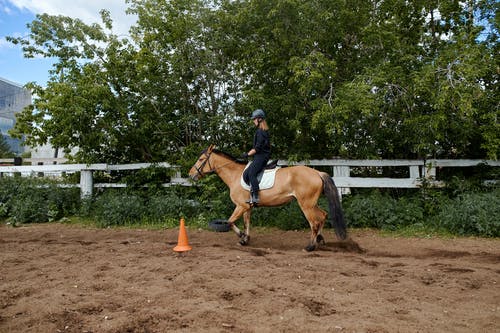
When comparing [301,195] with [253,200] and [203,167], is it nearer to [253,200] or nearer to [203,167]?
Answer: [253,200]

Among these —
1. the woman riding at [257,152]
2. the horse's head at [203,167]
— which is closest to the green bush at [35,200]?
the horse's head at [203,167]

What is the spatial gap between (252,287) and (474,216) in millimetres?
5884

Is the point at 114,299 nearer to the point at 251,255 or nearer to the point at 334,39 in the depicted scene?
the point at 251,255

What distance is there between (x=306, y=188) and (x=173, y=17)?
6.59m

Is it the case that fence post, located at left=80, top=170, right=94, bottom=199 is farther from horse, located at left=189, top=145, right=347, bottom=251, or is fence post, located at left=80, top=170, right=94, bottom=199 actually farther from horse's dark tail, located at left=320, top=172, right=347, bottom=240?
horse's dark tail, located at left=320, top=172, right=347, bottom=240

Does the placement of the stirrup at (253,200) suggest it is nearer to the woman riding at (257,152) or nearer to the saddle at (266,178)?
the woman riding at (257,152)

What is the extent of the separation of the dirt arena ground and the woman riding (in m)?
1.14

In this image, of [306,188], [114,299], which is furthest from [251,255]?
[114,299]

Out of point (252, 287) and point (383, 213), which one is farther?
point (383, 213)

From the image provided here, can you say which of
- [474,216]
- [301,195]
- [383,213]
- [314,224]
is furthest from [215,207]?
[474,216]

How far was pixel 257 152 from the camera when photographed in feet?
24.3

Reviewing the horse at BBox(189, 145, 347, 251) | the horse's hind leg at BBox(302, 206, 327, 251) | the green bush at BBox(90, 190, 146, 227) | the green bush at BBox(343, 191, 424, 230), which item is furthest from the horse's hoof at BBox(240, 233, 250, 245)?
the green bush at BBox(90, 190, 146, 227)

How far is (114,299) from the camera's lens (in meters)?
4.31

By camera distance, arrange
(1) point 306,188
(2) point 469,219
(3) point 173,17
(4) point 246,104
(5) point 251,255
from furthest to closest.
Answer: (3) point 173,17, (4) point 246,104, (2) point 469,219, (1) point 306,188, (5) point 251,255
